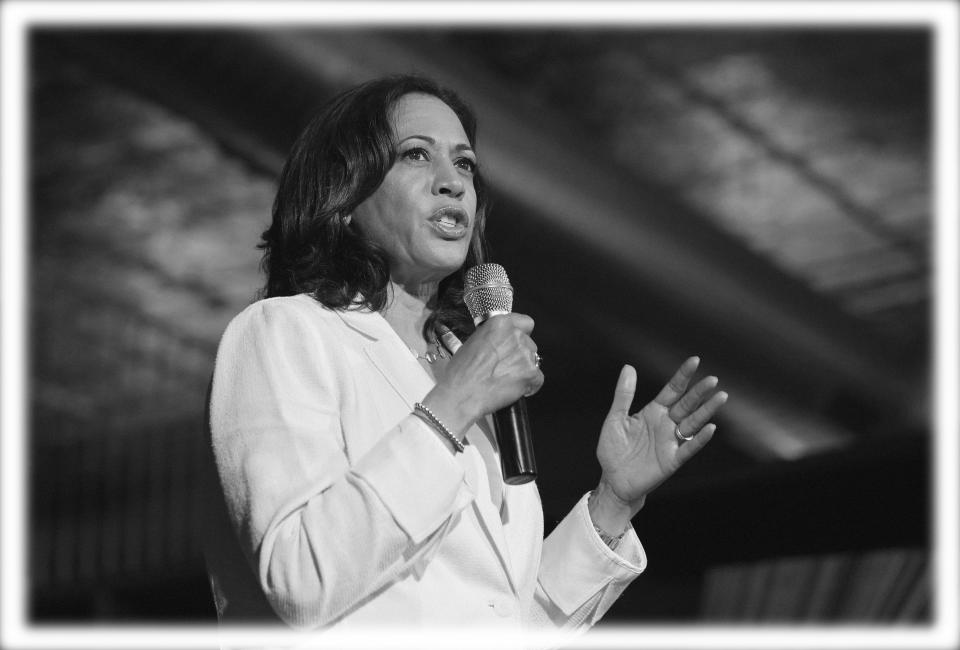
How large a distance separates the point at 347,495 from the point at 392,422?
6.8 inches

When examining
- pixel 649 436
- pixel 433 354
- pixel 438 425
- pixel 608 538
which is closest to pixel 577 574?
pixel 608 538

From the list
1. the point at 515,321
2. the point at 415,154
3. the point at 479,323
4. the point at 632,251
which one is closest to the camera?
the point at 515,321

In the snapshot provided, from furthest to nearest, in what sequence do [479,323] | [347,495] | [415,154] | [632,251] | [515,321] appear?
[632,251] → [415,154] → [479,323] → [515,321] → [347,495]

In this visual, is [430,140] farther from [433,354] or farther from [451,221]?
[433,354]

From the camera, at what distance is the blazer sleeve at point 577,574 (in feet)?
5.42

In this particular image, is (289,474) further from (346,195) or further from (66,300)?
(66,300)

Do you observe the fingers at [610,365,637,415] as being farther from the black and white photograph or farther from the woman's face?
the woman's face

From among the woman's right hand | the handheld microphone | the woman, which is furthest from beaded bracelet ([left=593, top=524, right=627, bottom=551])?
the woman's right hand

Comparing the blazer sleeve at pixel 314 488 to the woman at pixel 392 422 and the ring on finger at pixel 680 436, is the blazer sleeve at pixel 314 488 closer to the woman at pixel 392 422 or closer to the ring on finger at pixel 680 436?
the woman at pixel 392 422

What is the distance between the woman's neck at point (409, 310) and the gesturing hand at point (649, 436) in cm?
25

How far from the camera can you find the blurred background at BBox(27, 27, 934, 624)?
3395 mm

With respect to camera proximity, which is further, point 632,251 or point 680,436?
point 632,251

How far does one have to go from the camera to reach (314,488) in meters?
1.29
